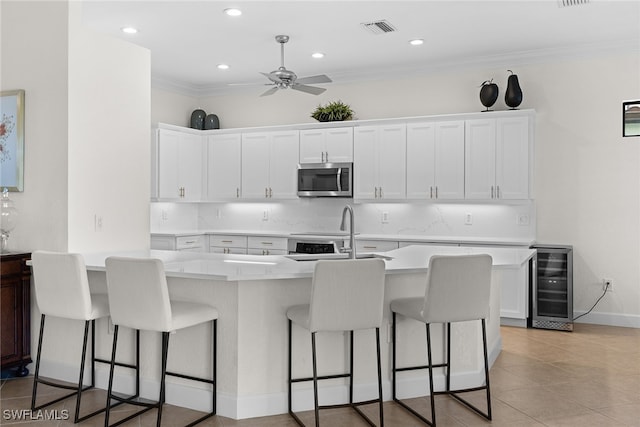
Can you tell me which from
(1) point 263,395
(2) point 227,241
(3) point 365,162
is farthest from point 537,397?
(2) point 227,241

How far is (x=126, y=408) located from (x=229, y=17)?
10.6ft

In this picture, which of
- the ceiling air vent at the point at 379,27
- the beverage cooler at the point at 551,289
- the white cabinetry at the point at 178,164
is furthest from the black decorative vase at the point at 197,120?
the beverage cooler at the point at 551,289

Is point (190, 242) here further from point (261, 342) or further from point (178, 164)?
point (261, 342)

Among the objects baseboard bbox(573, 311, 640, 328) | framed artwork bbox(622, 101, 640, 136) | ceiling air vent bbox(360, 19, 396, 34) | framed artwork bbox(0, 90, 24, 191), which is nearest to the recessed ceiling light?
ceiling air vent bbox(360, 19, 396, 34)

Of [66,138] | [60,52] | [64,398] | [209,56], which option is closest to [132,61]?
[60,52]

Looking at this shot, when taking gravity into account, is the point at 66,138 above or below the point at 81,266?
above

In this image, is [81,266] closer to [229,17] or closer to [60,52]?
[60,52]

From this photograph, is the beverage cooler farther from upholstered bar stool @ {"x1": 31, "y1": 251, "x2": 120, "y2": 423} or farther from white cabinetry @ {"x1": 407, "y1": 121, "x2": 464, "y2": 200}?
upholstered bar stool @ {"x1": 31, "y1": 251, "x2": 120, "y2": 423}

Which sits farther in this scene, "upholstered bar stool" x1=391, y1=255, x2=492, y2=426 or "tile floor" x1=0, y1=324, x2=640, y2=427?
"tile floor" x1=0, y1=324, x2=640, y2=427

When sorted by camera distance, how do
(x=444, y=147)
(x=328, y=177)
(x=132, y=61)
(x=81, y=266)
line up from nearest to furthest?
(x=81, y=266) < (x=132, y=61) < (x=444, y=147) < (x=328, y=177)

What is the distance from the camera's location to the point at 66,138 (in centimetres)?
391

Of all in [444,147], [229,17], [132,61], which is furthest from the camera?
[444,147]

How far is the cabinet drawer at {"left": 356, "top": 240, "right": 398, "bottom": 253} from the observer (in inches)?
239

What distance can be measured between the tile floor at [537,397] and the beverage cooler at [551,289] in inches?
21.6
